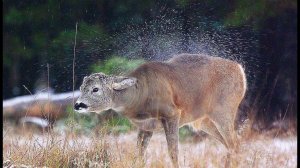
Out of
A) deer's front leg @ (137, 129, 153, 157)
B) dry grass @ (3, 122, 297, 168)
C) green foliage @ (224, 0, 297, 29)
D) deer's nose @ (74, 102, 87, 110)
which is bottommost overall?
dry grass @ (3, 122, 297, 168)

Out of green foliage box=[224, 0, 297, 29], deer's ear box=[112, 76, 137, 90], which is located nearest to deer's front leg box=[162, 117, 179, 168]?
deer's ear box=[112, 76, 137, 90]

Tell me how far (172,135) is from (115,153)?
21.3 inches

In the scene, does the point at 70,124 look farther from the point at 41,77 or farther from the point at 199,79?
the point at 41,77

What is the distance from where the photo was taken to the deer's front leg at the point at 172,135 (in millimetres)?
7520

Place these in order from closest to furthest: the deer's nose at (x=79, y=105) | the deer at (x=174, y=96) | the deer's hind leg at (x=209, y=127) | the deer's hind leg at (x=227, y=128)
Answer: the deer's nose at (x=79, y=105), the deer at (x=174, y=96), the deer's hind leg at (x=227, y=128), the deer's hind leg at (x=209, y=127)

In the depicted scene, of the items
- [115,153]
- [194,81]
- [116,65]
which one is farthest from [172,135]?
[116,65]

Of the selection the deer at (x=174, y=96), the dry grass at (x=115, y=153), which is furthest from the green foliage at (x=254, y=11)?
the dry grass at (x=115, y=153)

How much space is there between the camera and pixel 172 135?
24.7 feet

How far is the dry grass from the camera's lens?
759 cm

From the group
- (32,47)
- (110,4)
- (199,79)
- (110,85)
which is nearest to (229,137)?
(199,79)

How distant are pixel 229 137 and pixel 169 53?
3.61ft

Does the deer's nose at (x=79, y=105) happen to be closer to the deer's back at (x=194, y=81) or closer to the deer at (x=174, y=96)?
the deer at (x=174, y=96)

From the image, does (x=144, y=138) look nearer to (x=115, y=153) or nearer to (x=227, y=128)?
(x=115, y=153)

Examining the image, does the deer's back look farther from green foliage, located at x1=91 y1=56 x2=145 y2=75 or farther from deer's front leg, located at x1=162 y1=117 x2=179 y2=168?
green foliage, located at x1=91 y1=56 x2=145 y2=75
